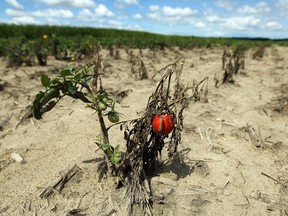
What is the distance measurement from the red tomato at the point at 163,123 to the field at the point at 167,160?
0.35 metres

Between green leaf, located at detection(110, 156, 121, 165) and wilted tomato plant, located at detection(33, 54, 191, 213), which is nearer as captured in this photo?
wilted tomato plant, located at detection(33, 54, 191, 213)

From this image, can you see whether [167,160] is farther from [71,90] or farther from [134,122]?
[71,90]

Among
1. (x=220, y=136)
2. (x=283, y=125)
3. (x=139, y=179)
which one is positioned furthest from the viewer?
(x=283, y=125)

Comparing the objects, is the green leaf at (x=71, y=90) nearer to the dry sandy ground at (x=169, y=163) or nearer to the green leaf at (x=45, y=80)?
the green leaf at (x=45, y=80)

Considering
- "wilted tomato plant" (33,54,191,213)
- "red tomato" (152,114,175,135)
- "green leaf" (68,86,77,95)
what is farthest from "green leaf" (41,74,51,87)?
"red tomato" (152,114,175,135)

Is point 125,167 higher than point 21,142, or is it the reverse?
point 125,167

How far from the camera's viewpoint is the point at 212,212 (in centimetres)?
200

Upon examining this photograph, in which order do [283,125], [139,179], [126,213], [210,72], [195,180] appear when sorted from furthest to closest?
[210,72]
[283,125]
[195,180]
[139,179]
[126,213]

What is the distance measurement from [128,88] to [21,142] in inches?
82.2

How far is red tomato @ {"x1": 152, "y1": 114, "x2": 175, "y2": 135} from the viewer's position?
5.77ft

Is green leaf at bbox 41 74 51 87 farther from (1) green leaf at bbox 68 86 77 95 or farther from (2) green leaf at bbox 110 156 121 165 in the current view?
(2) green leaf at bbox 110 156 121 165

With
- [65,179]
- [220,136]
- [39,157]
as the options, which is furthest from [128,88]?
[65,179]

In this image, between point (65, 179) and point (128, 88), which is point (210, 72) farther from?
point (65, 179)

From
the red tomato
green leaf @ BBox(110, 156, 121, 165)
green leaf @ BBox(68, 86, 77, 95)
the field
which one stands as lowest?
the field
